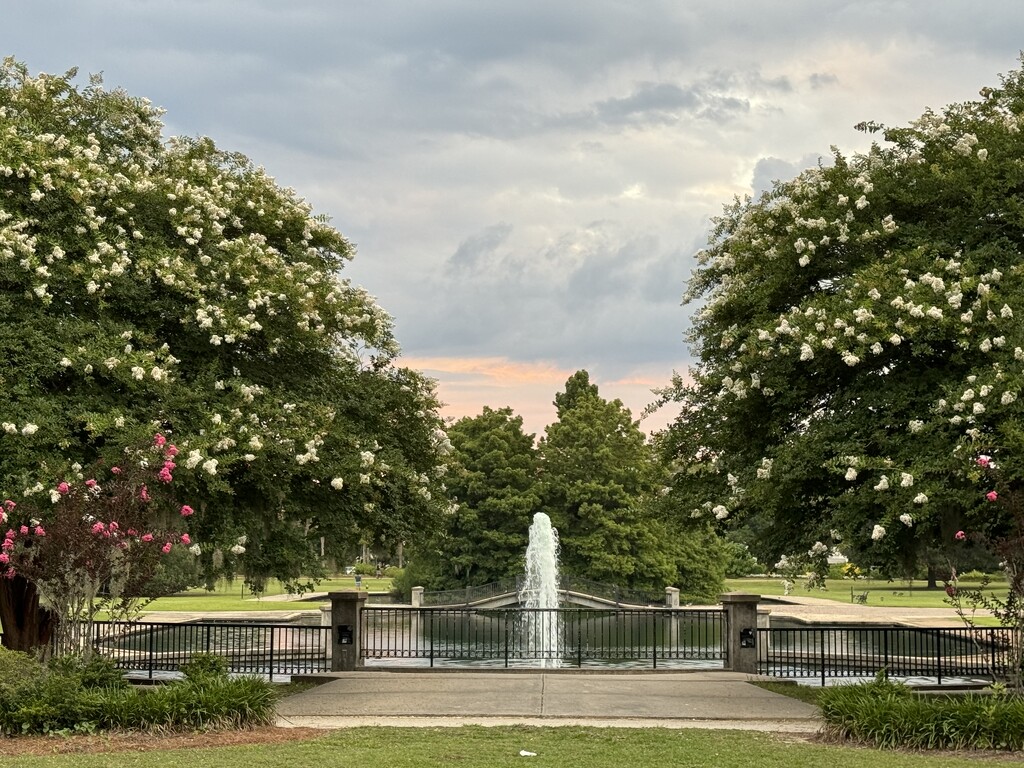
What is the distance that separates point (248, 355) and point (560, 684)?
6.99 meters

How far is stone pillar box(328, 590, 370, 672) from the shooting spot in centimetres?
1900

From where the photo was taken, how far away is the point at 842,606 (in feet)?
147

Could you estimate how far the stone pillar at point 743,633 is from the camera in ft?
62.0

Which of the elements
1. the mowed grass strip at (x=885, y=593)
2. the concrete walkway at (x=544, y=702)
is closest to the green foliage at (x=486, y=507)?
the mowed grass strip at (x=885, y=593)

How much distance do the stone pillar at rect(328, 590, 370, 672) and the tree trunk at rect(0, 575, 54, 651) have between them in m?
4.54

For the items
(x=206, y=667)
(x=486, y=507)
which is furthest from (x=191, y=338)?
(x=486, y=507)

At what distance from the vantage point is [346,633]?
62.6 ft

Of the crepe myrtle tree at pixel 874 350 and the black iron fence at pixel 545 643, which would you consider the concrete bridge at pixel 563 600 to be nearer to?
the black iron fence at pixel 545 643

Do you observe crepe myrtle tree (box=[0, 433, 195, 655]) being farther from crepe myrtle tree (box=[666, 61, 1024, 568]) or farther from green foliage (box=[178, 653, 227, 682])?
crepe myrtle tree (box=[666, 61, 1024, 568])

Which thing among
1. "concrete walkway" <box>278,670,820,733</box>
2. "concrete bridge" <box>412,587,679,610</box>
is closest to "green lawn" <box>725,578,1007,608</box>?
"concrete bridge" <box>412,587,679,610</box>

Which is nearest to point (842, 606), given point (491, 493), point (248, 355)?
point (491, 493)

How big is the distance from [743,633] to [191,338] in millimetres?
10255

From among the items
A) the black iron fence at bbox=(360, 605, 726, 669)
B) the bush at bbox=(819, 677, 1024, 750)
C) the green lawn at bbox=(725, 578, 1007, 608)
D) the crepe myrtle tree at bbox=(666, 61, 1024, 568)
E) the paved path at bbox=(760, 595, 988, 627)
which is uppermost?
the crepe myrtle tree at bbox=(666, 61, 1024, 568)

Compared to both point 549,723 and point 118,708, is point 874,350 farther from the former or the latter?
point 118,708
